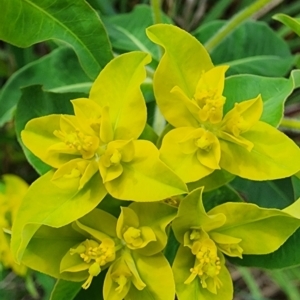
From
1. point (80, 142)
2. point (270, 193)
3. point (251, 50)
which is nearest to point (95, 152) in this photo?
point (80, 142)

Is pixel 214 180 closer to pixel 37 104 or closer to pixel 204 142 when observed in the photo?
pixel 204 142

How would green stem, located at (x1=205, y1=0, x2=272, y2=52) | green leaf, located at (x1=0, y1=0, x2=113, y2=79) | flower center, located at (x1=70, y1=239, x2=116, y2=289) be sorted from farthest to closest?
green stem, located at (x1=205, y1=0, x2=272, y2=52) → green leaf, located at (x1=0, y1=0, x2=113, y2=79) → flower center, located at (x1=70, y1=239, x2=116, y2=289)

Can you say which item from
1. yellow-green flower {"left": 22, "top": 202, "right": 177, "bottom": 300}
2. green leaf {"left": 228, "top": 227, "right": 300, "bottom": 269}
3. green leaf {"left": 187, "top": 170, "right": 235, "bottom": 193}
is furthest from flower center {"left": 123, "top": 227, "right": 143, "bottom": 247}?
green leaf {"left": 228, "top": 227, "right": 300, "bottom": 269}

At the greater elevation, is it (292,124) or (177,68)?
(177,68)

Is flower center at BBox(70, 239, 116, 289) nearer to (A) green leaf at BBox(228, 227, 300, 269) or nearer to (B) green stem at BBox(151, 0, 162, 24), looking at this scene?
(A) green leaf at BBox(228, 227, 300, 269)

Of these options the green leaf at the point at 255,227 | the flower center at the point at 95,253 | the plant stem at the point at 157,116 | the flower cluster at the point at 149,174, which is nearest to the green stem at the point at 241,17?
the plant stem at the point at 157,116
